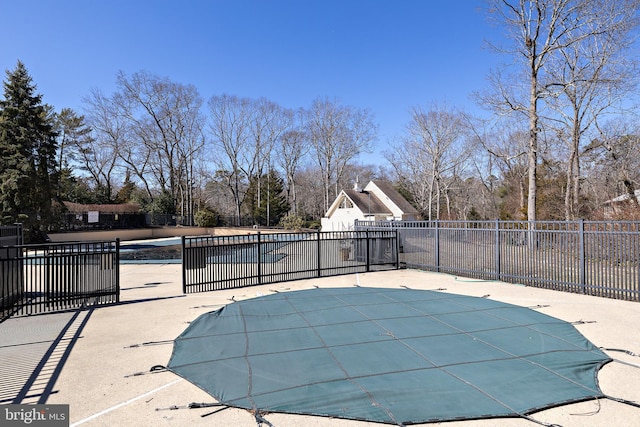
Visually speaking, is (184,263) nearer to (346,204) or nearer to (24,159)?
(24,159)

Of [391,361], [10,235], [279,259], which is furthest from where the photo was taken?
[279,259]

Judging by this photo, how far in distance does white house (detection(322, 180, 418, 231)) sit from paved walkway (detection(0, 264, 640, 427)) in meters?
21.1

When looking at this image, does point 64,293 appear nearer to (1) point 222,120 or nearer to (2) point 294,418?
(2) point 294,418

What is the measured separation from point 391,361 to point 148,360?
3.07m

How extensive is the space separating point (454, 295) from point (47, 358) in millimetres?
7391

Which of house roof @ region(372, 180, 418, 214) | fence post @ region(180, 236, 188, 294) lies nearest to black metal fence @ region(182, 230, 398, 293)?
fence post @ region(180, 236, 188, 294)

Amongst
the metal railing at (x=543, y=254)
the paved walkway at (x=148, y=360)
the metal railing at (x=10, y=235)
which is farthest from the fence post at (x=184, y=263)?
the metal railing at (x=543, y=254)

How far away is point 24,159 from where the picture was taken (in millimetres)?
21312

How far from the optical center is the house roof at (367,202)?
3010 cm

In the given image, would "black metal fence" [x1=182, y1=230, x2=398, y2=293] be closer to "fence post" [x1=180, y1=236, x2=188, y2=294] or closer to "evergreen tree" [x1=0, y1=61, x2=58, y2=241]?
"fence post" [x1=180, y1=236, x2=188, y2=294]

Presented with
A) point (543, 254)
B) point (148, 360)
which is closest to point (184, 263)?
point (148, 360)

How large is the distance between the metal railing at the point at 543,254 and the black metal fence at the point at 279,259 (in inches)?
48.4

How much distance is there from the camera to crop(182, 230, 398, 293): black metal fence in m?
9.19

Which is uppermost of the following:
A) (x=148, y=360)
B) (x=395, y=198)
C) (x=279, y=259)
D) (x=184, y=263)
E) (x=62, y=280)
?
(x=395, y=198)
